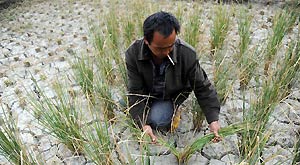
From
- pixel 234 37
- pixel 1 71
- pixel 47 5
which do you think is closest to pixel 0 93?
pixel 1 71

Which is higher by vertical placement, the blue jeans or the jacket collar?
the jacket collar

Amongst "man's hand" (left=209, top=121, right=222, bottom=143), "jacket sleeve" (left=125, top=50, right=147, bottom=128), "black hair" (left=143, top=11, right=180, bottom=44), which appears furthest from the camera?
"jacket sleeve" (left=125, top=50, right=147, bottom=128)

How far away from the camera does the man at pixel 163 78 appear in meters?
1.88

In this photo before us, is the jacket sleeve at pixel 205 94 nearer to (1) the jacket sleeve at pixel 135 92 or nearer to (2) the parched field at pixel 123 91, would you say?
(2) the parched field at pixel 123 91

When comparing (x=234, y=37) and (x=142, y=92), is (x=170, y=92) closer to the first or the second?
(x=142, y=92)

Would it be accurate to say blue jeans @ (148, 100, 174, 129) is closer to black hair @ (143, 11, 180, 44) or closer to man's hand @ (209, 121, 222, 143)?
man's hand @ (209, 121, 222, 143)

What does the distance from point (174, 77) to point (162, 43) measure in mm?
418

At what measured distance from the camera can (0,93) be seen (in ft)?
10.1

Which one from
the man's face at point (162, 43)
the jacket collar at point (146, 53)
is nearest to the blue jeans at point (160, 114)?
the jacket collar at point (146, 53)

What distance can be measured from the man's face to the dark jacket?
0.14 m

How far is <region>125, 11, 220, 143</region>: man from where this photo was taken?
1.88 metres

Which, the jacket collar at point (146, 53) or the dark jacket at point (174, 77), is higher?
the jacket collar at point (146, 53)

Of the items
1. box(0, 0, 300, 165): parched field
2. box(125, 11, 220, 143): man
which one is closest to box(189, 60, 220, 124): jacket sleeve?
box(125, 11, 220, 143): man

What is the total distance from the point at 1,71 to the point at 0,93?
511 mm
